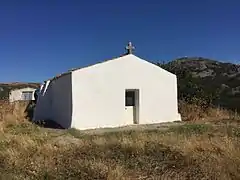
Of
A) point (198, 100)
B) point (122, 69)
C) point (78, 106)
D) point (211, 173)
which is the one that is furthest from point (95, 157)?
point (198, 100)

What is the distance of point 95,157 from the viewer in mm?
7840

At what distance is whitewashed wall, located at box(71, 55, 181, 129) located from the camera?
16.5 metres

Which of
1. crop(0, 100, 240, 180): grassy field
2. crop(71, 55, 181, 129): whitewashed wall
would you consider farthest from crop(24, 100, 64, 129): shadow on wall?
crop(0, 100, 240, 180): grassy field

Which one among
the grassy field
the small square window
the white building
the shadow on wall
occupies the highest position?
the white building

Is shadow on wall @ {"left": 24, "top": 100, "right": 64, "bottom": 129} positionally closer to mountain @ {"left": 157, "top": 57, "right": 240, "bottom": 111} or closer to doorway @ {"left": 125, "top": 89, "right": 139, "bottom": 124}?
doorway @ {"left": 125, "top": 89, "right": 139, "bottom": 124}

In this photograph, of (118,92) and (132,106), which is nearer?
(118,92)

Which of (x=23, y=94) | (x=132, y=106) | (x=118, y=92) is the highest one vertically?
(x=23, y=94)

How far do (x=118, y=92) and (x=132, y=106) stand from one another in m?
1.25

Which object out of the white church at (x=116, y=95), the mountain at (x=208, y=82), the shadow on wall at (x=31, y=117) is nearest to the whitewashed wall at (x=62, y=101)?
the white church at (x=116, y=95)

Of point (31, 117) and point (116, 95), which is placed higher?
point (116, 95)

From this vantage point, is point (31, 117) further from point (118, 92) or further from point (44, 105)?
point (118, 92)


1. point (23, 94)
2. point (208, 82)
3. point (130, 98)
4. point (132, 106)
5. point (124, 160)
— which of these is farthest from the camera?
point (208, 82)

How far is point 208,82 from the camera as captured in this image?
43.9m

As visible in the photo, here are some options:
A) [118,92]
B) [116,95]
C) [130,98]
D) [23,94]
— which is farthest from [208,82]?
[116,95]
